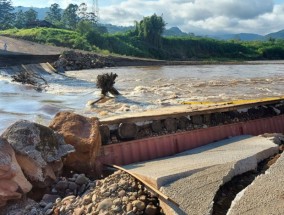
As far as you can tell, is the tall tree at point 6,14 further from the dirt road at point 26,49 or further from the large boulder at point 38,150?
the large boulder at point 38,150

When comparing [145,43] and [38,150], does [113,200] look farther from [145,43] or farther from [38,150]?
[145,43]

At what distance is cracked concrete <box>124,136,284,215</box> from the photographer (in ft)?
14.0

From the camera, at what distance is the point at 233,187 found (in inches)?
193

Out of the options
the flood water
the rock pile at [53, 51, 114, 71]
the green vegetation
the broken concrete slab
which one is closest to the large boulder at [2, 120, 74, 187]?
the broken concrete slab

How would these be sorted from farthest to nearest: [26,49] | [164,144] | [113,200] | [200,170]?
[26,49], [164,144], [200,170], [113,200]

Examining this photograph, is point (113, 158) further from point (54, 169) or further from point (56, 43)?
point (56, 43)

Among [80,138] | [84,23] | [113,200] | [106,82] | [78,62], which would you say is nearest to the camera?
[113,200]

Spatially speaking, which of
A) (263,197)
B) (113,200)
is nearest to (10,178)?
(113,200)

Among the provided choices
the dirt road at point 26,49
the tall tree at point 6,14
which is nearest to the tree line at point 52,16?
the tall tree at point 6,14

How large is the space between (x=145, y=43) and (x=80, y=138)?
55.0 metres

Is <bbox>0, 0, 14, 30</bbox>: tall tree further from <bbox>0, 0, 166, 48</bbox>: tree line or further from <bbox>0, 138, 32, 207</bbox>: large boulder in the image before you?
<bbox>0, 138, 32, 207</bbox>: large boulder

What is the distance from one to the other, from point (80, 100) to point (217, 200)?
11357 millimetres

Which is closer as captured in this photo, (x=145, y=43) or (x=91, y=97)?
(x=91, y=97)

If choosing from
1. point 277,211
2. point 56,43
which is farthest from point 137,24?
point 277,211
